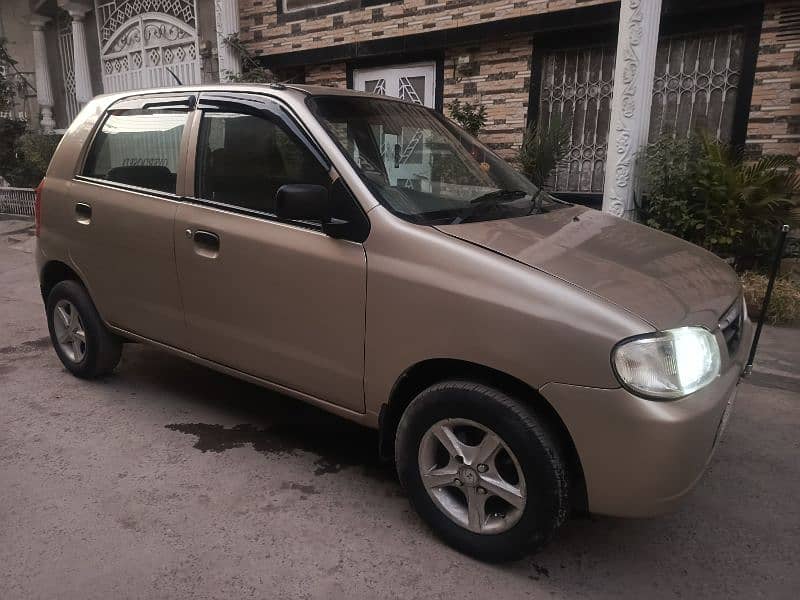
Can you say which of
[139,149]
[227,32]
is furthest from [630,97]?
[227,32]

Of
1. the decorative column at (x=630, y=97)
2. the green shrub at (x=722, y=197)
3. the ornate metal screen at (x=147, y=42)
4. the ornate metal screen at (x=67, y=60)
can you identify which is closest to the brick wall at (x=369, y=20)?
the decorative column at (x=630, y=97)

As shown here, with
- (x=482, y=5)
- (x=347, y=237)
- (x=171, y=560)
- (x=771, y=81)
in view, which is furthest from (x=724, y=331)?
(x=482, y=5)

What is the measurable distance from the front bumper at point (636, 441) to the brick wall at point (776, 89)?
5.33 m

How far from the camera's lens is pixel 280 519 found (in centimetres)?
280

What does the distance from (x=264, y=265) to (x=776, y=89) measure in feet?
19.6

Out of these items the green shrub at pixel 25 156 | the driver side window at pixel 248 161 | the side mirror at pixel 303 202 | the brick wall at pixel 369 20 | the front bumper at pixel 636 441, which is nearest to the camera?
the front bumper at pixel 636 441

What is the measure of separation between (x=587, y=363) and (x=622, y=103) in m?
5.14

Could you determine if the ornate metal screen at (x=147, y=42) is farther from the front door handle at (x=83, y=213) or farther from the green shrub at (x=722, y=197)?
the green shrub at (x=722, y=197)

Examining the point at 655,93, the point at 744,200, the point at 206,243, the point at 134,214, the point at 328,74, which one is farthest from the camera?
the point at 328,74

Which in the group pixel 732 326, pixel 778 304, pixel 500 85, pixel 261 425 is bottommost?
pixel 261 425

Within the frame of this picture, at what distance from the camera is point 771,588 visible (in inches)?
95.3

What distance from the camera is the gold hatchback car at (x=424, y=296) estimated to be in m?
2.17

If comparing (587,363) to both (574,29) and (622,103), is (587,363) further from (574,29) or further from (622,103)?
(574,29)

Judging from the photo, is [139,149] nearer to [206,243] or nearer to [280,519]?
Answer: [206,243]
